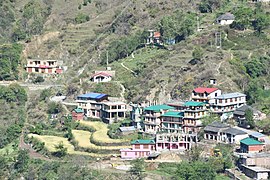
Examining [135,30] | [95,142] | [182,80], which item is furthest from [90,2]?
[95,142]

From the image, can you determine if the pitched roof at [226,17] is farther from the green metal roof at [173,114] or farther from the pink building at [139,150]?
the pink building at [139,150]

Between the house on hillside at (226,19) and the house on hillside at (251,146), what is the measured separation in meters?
17.3

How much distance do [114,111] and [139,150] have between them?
6155 mm

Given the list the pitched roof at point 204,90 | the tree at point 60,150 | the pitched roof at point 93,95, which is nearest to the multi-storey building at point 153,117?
the pitched roof at point 204,90

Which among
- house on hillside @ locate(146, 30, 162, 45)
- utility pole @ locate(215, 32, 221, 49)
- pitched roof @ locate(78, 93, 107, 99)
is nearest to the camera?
pitched roof @ locate(78, 93, 107, 99)

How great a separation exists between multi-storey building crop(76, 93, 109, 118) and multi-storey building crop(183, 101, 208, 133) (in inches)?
299

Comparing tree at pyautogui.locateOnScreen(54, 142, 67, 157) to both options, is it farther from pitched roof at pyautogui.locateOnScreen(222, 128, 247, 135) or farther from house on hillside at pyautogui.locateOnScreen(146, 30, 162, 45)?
house on hillside at pyautogui.locateOnScreen(146, 30, 162, 45)

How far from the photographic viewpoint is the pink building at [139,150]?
43.9 meters

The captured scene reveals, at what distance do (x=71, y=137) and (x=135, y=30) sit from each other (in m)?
17.4

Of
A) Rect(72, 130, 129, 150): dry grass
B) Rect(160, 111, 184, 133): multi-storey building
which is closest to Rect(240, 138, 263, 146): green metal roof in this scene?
Rect(160, 111, 184, 133): multi-storey building

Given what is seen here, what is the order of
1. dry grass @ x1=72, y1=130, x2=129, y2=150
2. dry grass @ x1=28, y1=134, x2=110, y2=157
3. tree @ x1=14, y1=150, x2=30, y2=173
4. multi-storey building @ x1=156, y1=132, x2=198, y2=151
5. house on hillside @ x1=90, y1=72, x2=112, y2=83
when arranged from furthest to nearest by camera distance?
house on hillside @ x1=90, y1=72, x2=112, y2=83, dry grass @ x1=28, y1=134, x2=110, y2=157, dry grass @ x1=72, y1=130, x2=129, y2=150, tree @ x1=14, y1=150, x2=30, y2=173, multi-storey building @ x1=156, y1=132, x2=198, y2=151

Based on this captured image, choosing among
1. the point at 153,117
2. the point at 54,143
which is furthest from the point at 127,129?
the point at 54,143

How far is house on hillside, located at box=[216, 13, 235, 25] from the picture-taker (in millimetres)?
57312

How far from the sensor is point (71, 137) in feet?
158
